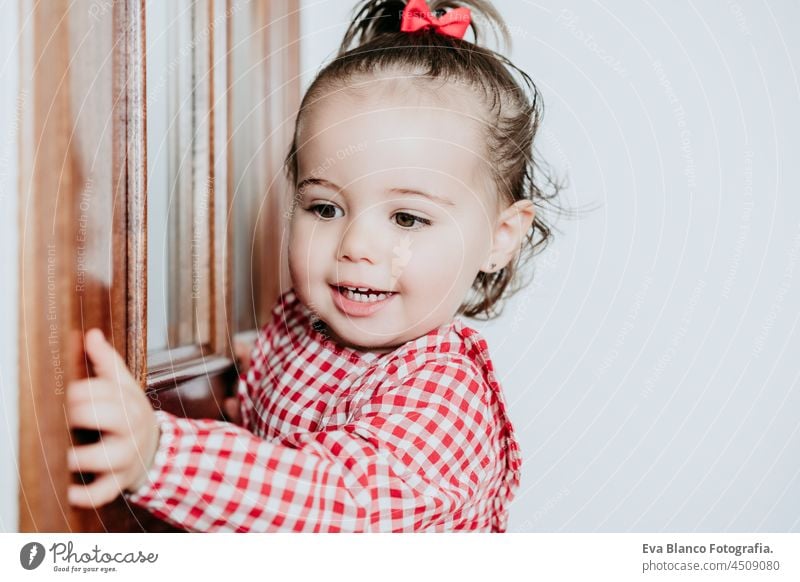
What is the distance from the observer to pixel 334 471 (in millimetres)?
466

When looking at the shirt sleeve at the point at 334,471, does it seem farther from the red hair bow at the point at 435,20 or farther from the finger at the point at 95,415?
the red hair bow at the point at 435,20

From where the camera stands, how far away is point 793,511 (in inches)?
24.4

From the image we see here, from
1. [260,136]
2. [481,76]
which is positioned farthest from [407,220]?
[260,136]

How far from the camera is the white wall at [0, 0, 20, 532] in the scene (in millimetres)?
438

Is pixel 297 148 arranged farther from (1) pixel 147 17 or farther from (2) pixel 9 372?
(2) pixel 9 372

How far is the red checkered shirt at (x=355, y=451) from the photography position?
1.49ft

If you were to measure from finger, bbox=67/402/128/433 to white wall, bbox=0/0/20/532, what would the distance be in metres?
0.03

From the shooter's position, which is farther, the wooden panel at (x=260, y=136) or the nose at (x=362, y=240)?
the wooden panel at (x=260, y=136)

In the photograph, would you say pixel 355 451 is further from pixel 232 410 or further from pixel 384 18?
pixel 384 18

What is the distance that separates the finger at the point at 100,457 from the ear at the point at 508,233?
306 mm

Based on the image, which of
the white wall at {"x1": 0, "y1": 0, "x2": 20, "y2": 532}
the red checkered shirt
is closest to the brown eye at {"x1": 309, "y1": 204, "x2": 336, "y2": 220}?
the red checkered shirt

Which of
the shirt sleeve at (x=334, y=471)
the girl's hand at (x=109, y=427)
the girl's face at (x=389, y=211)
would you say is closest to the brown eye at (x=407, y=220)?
the girl's face at (x=389, y=211)

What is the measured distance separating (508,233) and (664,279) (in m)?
0.14

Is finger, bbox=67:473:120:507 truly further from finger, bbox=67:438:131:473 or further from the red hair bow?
the red hair bow
